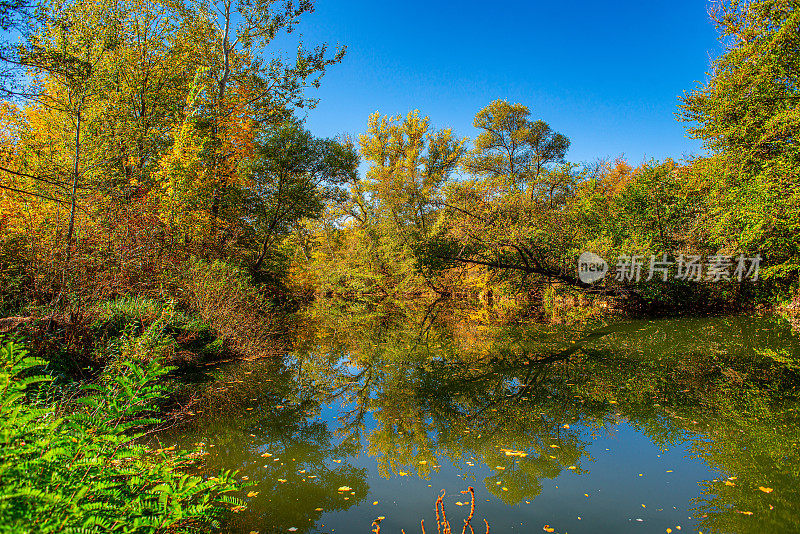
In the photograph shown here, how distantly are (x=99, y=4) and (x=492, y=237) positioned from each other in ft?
53.0

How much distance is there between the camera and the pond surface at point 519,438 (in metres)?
3.74

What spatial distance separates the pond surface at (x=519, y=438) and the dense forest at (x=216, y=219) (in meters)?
0.94

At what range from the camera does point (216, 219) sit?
47.6ft

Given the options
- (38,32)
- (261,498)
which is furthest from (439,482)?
(38,32)

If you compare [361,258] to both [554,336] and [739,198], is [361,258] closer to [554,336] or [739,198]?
[554,336]

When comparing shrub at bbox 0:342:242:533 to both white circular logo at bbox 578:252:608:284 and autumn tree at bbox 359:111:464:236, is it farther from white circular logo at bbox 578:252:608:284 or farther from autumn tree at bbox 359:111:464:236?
autumn tree at bbox 359:111:464:236

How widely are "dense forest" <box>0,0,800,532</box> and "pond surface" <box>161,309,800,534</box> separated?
3.07 feet

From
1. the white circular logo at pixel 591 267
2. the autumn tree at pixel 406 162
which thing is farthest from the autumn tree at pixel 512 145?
the white circular logo at pixel 591 267

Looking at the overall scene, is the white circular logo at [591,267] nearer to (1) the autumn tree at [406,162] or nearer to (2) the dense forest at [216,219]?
(2) the dense forest at [216,219]

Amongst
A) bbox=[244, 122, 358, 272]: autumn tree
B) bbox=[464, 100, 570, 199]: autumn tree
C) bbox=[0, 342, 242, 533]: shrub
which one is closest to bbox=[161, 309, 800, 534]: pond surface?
bbox=[0, 342, 242, 533]: shrub

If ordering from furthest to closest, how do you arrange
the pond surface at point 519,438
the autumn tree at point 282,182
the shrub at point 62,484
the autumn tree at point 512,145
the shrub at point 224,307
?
the autumn tree at point 512,145, the autumn tree at point 282,182, the shrub at point 224,307, the pond surface at point 519,438, the shrub at point 62,484

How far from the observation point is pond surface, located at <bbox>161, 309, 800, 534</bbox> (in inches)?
147

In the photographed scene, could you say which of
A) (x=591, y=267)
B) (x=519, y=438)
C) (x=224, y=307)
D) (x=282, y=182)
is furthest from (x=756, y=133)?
(x=282, y=182)

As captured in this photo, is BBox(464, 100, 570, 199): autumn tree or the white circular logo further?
BBox(464, 100, 570, 199): autumn tree
